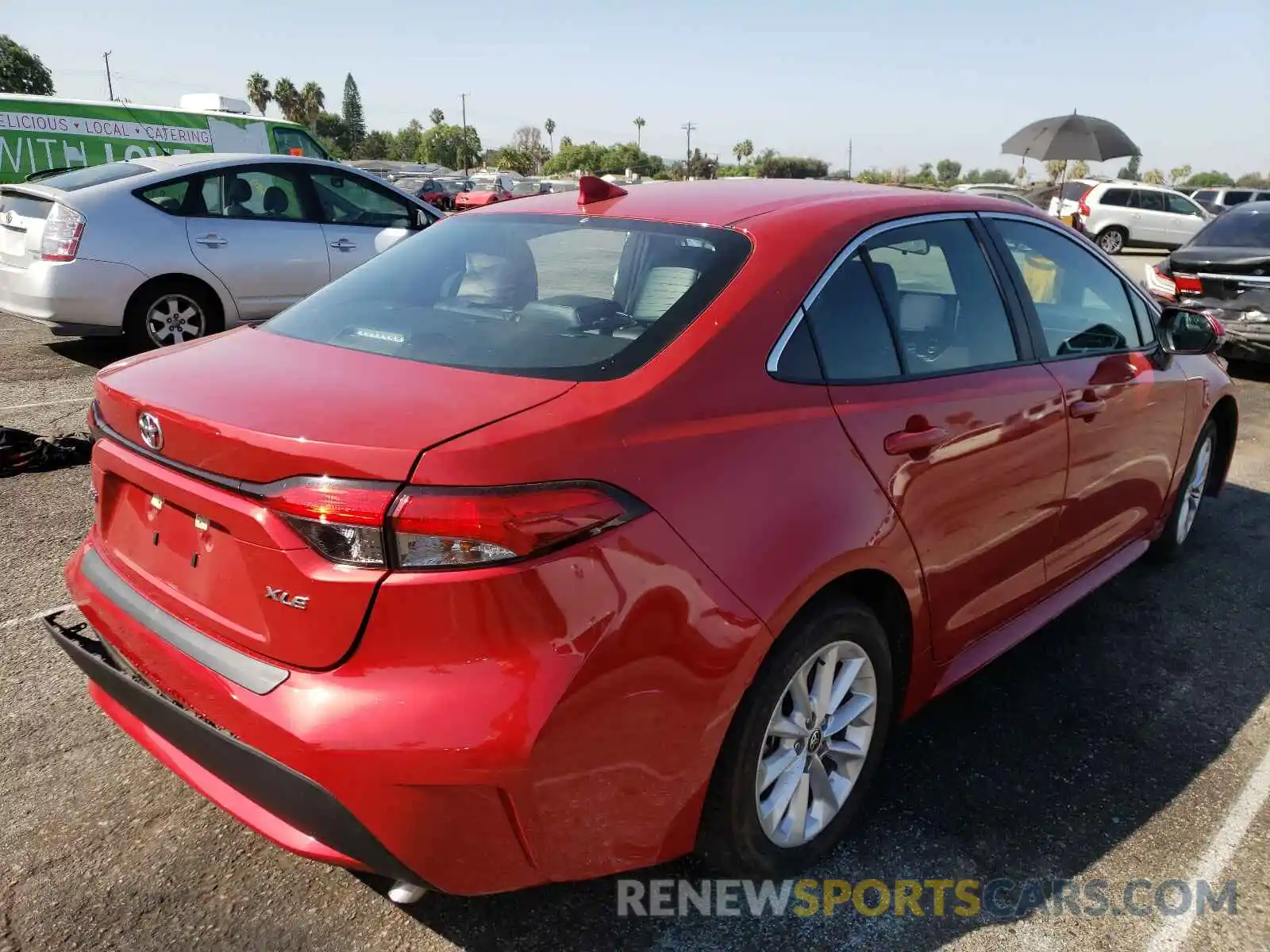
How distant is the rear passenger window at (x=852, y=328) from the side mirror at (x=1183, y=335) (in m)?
1.91

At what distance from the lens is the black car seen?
28.2 feet

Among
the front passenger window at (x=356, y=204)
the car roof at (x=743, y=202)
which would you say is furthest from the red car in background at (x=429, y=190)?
the car roof at (x=743, y=202)

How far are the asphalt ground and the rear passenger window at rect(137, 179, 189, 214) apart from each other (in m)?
4.10

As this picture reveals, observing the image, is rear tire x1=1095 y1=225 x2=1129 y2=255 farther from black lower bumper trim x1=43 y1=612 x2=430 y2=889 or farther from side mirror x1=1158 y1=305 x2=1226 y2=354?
black lower bumper trim x1=43 y1=612 x2=430 y2=889

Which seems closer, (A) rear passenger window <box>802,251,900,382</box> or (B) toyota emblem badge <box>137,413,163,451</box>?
(B) toyota emblem badge <box>137,413,163,451</box>

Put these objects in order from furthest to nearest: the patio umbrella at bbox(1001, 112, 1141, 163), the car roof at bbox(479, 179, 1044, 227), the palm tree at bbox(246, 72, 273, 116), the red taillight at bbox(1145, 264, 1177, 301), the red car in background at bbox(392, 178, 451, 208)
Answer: the palm tree at bbox(246, 72, 273, 116) → the red car in background at bbox(392, 178, 451, 208) → the patio umbrella at bbox(1001, 112, 1141, 163) → the red taillight at bbox(1145, 264, 1177, 301) → the car roof at bbox(479, 179, 1044, 227)

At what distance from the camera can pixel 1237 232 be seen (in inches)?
361

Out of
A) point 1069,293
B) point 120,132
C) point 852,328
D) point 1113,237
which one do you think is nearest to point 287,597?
point 852,328

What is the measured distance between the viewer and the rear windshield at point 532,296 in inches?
85.4

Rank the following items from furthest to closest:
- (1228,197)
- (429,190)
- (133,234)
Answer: (429,190)
(1228,197)
(133,234)

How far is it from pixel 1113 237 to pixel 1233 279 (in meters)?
15.9

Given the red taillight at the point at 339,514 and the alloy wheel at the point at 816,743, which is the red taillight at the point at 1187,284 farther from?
the red taillight at the point at 339,514

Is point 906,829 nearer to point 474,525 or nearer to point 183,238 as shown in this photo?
point 474,525

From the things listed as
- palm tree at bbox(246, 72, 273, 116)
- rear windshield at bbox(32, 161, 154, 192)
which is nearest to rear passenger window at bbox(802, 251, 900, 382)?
rear windshield at bbox(32, 161, 154, 192)
